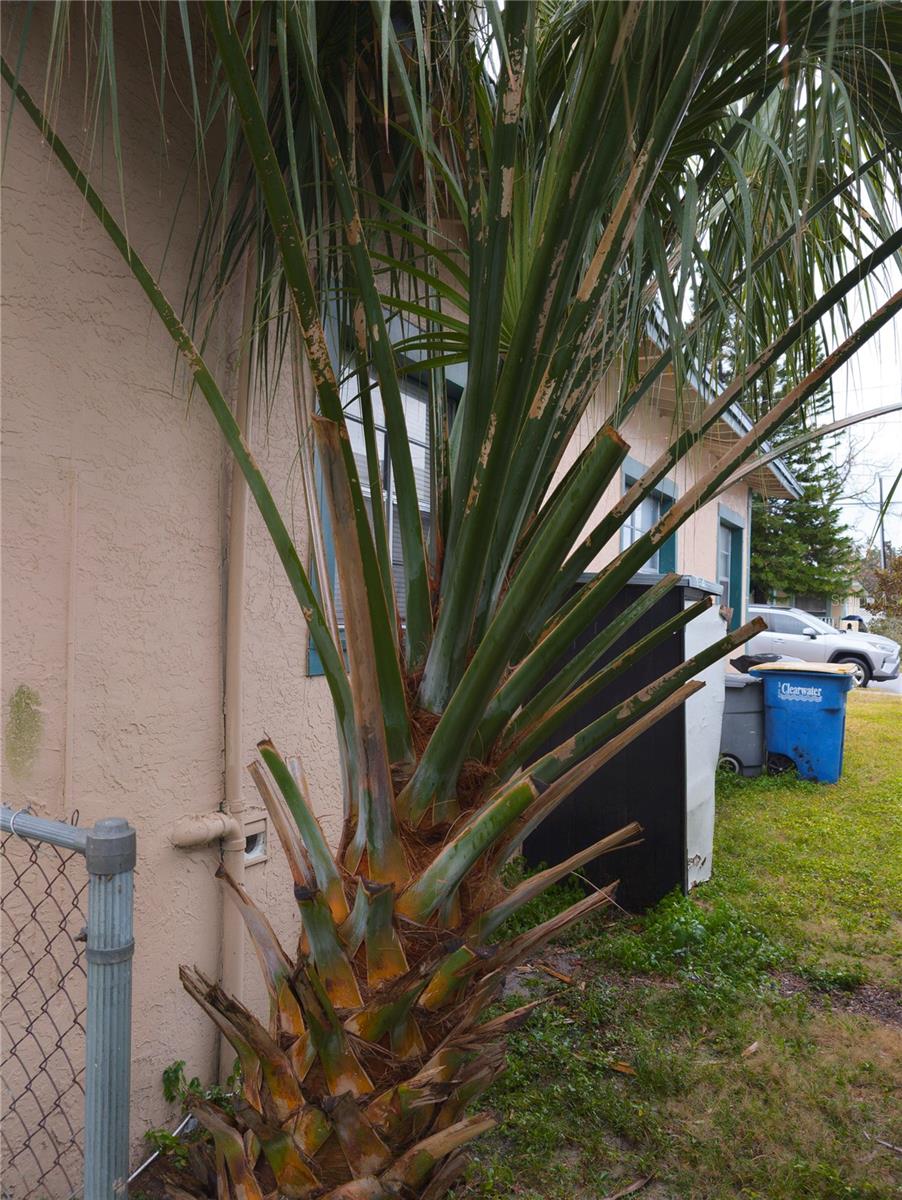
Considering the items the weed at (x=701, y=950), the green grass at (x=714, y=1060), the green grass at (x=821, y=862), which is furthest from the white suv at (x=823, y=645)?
the weed at (x=701, y=950)

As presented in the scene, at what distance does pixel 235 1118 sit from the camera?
161cm

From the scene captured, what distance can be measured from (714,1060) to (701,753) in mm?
2008

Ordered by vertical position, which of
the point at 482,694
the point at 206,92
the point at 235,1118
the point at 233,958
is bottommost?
the point at 233,958

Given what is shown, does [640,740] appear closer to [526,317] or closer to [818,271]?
[818,271]

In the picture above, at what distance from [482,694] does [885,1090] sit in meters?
3.08

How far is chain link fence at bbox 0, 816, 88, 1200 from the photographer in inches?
93.3

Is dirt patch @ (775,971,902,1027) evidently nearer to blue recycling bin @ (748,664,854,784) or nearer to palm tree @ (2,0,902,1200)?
palm tree @ (2,0,902,1200)

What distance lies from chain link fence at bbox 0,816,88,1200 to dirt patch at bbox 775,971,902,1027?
3295mm

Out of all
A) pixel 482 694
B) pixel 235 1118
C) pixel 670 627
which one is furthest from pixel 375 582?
pixel 235 1118

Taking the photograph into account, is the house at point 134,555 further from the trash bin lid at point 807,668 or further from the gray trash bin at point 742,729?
the gray trash bin at point 742,729

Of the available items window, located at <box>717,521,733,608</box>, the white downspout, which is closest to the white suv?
window, located at <box>717,521,733,608</box>

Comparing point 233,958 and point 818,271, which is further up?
point 818,271

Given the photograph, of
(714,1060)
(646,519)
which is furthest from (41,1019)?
(646,519)

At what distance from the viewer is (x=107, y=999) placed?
1.50 metres
